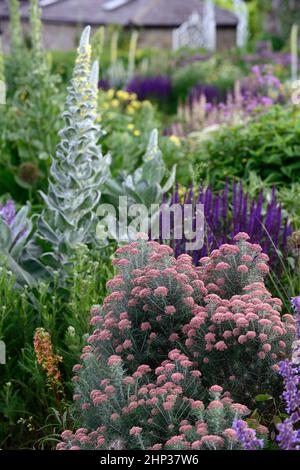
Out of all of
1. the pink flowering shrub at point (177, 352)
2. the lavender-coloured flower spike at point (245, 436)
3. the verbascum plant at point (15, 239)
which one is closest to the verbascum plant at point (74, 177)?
the verbascum plant at point (15, 239)

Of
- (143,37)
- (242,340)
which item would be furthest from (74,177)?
(143,37)

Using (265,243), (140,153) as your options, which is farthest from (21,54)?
(265,243)

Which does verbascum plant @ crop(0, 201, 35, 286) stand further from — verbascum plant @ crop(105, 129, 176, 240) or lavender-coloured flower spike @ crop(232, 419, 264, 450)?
lavender-coloured flower spike @ crop(232, 419, 264, 450)

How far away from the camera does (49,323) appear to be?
3752 millimetres

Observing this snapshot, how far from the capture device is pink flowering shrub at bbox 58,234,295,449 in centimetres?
246

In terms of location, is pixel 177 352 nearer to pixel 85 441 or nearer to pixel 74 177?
pixel 85 441

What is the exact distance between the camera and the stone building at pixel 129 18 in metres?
39.7

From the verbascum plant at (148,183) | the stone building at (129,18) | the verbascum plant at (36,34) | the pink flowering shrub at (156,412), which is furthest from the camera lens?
the stone building at (129,18)

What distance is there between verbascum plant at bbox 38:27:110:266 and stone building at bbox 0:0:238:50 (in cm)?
3541

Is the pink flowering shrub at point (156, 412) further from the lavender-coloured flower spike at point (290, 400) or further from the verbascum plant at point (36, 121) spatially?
the verbascum plant at point (36, 121)

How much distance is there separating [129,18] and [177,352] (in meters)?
39.2

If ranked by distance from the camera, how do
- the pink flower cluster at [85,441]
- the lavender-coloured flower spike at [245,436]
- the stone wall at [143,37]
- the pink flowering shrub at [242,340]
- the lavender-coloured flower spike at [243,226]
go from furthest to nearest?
1. the stone wall at [143,37]
2. the lavender-coloured flower spike at [243,226]
3. the pink flowering shrub at [242,340]
4. the pink flower cluster at [85,441]
5. the lavender-coloured flower spike at [245,436]

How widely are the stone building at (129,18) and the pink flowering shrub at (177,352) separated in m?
37.1

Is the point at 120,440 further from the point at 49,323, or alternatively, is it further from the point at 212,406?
the point at 49,323
